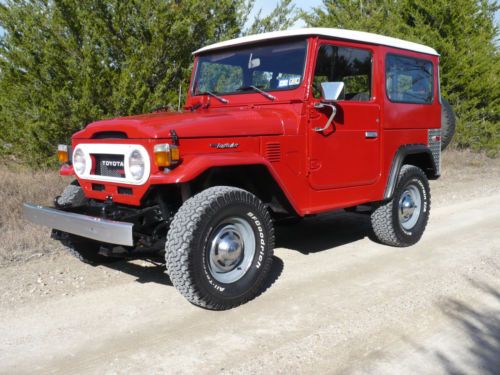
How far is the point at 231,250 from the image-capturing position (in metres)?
3.91

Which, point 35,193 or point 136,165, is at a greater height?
point 136,165

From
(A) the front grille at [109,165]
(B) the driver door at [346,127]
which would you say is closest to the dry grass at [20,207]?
(A) the front grille at [109,165]

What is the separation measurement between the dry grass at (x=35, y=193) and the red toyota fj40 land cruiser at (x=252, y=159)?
919 millimetres

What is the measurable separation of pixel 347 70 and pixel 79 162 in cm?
272

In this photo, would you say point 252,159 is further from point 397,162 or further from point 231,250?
point 397,162

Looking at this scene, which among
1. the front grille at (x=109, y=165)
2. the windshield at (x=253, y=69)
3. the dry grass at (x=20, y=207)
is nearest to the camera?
the front grille at (x=109, y=165)

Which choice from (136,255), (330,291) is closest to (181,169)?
(136,255)

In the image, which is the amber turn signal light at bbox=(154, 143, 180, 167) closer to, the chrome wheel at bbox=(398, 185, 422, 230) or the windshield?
the windshield

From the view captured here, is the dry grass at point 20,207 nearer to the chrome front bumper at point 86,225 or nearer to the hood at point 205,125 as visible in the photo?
the chrome front bumper at point 86,225

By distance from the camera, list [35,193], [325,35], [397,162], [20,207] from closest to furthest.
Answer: [325,35]
[397,162]
[20,207]
[35,193]

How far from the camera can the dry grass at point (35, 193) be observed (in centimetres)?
534

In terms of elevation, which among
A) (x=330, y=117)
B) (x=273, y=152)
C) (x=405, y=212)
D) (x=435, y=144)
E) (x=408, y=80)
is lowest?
(x=405, y=212)

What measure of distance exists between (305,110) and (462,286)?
201cm

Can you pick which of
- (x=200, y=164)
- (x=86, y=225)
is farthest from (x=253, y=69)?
(x=86, y=225)
